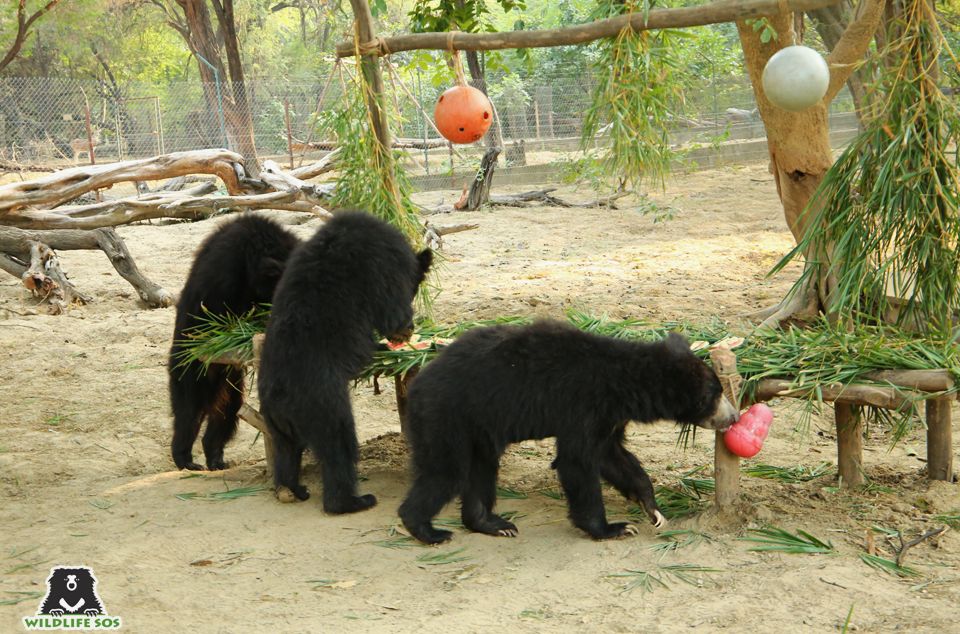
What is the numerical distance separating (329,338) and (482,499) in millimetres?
1087

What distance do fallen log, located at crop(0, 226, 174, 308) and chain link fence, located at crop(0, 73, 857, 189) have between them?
9.42 metres

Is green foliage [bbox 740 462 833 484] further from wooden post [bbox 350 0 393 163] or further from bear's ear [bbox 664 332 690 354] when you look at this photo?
wooden post [bbox 350 0 393 163]

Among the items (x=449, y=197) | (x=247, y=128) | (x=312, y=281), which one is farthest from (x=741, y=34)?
(x=247, y=128)

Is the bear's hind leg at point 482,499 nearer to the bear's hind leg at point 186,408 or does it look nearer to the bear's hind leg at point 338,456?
the bear's hind leg at point 338,456

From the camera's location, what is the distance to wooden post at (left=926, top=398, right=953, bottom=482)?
4.57m

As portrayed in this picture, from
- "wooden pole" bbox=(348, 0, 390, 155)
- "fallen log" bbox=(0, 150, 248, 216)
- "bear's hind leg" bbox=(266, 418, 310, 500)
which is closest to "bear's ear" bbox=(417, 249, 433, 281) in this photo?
"wooden pole" bbox=(348, 0, 390, 155)

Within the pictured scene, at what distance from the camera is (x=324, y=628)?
3549 mm

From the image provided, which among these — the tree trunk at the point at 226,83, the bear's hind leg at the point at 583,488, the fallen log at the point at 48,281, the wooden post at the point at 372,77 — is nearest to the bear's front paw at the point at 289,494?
the bear's hind leg at the point at 583,488

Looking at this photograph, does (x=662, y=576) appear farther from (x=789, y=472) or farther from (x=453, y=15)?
(x=453, y=15)

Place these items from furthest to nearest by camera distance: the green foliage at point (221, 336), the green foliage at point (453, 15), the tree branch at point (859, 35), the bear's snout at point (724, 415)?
1. the green foliage at point (453, 15)
2. the tree branch at point (859, 35)
3. the green foliage at point (221, 336)
4. the bear's snout at point (724, 415)

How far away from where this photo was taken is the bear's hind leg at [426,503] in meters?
4.31

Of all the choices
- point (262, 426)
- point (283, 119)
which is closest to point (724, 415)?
point (262, 426)

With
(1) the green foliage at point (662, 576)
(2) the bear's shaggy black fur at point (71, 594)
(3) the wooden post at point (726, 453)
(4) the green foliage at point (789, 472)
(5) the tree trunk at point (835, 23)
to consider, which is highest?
(5) the tree trunk at point (835, 23)

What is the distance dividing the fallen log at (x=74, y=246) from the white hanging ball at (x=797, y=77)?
22.8ft
